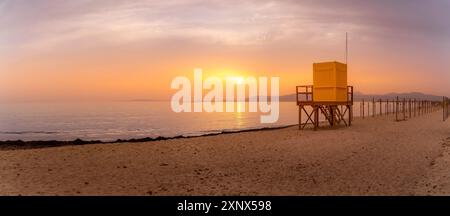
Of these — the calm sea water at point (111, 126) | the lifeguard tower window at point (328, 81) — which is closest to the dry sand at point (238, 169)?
the lifeguard tower window at point (328, 81)

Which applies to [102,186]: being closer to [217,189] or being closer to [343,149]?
[217,189]

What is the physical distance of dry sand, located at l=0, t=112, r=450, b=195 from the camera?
10.0 meters

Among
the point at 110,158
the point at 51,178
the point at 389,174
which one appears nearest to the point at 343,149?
the point at 389,174

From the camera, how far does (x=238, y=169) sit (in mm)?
12805

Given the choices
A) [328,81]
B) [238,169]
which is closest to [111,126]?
[328,81]

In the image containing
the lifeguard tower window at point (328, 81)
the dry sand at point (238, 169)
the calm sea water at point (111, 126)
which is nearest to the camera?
the dry sand at point (238, 169)

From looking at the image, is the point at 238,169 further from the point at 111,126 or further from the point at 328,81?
the point at 111,126

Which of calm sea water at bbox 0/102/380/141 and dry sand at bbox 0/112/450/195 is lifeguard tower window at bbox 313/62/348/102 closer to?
dry sand at bbox 0/112/450/195

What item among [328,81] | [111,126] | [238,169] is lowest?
[111,126]

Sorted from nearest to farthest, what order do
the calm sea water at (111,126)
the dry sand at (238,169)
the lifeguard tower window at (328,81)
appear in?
1. the dry sand at (238,169)
2. the lifeguard tower window at (328,81)
3. the calm sea water at (111,126)

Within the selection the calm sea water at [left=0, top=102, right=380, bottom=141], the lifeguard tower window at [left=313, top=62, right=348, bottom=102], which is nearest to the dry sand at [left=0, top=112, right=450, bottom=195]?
the lifeguard tower window at [left=313, top=62, right=348, bottom=102]

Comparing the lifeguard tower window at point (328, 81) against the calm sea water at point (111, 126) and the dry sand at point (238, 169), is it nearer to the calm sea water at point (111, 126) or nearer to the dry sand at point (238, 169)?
the dry sand at point (238, 169)

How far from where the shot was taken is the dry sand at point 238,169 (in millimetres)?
10008
